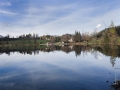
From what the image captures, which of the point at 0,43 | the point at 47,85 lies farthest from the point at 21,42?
the point at 47,85

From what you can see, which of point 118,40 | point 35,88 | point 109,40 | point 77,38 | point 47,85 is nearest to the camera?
point 35,88

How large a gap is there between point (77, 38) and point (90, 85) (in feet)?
416

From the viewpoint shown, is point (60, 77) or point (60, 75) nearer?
point (60, 77)

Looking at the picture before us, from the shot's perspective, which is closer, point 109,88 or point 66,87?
point 109,88

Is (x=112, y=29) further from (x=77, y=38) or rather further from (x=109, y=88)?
(x=109, y=88)

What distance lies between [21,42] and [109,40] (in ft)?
331

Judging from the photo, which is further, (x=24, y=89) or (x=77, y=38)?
(x=77, y=38)

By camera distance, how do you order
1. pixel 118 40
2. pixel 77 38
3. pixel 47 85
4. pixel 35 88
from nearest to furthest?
1. pixel 35 88
2. pixel 47 85
3. pixel 118 40
4. pixel 77 38

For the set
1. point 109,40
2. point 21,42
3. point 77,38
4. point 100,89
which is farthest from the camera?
point 21,42

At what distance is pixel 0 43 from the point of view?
152250 millimetres

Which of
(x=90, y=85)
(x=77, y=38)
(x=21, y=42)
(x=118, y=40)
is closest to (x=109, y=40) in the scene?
(x=118, y=40)

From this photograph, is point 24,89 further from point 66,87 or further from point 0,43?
point 0,43

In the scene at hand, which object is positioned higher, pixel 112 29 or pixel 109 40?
pixel 112 29

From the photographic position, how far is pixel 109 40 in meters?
97.9
